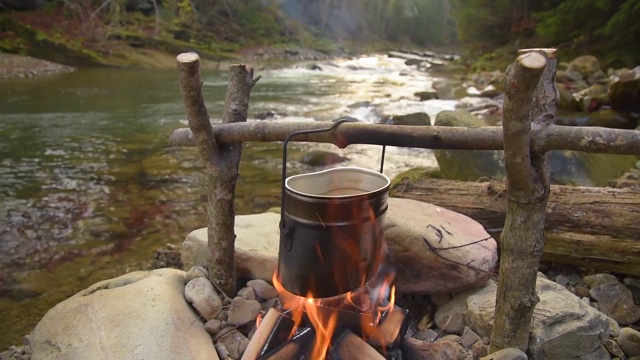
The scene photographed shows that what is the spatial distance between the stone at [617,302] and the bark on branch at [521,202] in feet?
3.56

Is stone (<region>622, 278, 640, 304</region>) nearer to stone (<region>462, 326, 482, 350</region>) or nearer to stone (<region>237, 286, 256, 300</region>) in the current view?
stone (<region>462, 326, 482, 350</region>)

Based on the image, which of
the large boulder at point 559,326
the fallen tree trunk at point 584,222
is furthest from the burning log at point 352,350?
the fallen tree trunk at point 584,222

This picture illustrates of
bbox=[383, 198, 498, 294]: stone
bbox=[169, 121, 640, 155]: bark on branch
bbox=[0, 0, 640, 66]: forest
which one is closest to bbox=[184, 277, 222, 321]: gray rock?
bbox=[169, 121, 640, 155]: bark on branch

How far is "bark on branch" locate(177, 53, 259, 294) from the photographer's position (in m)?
2.40

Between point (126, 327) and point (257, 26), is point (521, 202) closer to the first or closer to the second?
point (126, 327)

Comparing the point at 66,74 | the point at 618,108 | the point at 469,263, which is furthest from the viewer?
the point at 66,74

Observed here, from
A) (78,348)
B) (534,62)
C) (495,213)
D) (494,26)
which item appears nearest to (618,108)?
(495,213)

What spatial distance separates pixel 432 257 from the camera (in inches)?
109

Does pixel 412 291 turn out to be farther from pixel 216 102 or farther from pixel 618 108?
pixel 216 102

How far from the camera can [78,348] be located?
2.15 m

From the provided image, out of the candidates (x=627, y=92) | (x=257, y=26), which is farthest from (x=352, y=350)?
(x=257, y=26)

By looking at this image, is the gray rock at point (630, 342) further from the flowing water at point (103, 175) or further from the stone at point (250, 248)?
the flowing water at point (103, 175)

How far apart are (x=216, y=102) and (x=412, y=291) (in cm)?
1113

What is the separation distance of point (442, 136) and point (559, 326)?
113 centimetres
